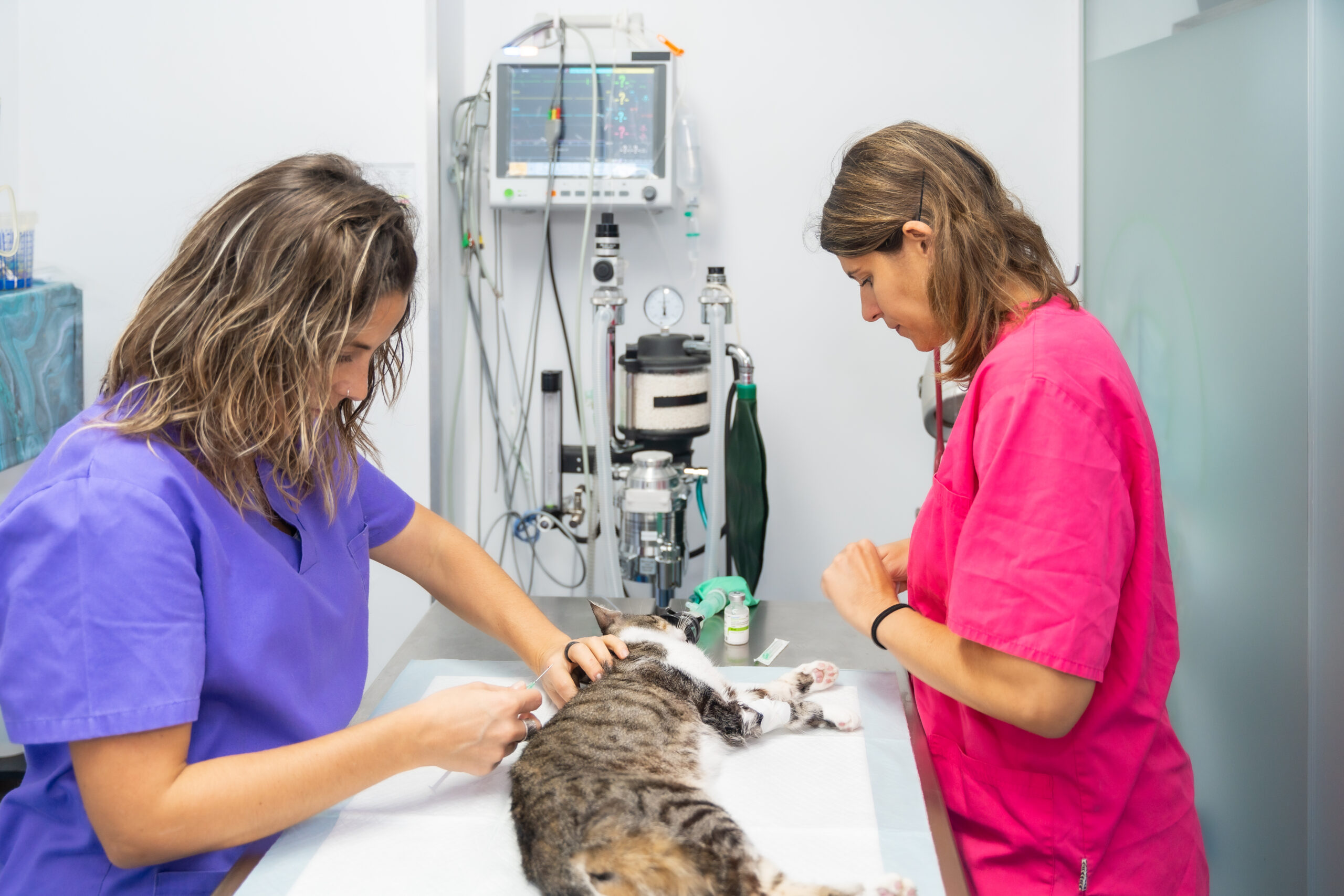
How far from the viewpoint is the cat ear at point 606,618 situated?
167 centimetres

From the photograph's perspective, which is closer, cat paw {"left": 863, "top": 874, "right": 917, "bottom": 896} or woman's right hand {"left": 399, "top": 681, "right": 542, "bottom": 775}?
cat paw {"left": 863, "top": 874, "right": 917, "bottom": 896}

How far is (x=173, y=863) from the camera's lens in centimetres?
108

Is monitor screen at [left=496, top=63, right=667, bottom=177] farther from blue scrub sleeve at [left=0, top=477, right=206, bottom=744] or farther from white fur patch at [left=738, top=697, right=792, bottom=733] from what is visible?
blue scrub sleeve at [left=0, top=477, right=206, bottom=744]

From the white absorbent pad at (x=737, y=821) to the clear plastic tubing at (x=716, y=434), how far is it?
3.44 feet

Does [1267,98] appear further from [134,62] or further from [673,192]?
[134,62]

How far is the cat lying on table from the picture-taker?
1006mm

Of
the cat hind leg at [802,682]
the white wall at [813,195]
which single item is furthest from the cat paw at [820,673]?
the white wall at [813,195]

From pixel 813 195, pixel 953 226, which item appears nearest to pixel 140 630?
pixel 953 226

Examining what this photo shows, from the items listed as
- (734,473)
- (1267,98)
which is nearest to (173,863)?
(734,473)

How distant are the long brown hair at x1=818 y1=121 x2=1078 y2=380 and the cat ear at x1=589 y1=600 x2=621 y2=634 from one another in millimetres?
708

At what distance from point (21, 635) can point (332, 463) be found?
422mm

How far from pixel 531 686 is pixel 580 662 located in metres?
0.12

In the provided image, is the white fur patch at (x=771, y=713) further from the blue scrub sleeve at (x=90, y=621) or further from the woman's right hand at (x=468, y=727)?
the blue scrub sleeve at (x=90, y=621)

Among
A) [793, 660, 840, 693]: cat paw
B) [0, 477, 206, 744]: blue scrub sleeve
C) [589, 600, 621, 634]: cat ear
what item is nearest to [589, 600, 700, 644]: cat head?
[589, 600, 621, 634]: cat ear
